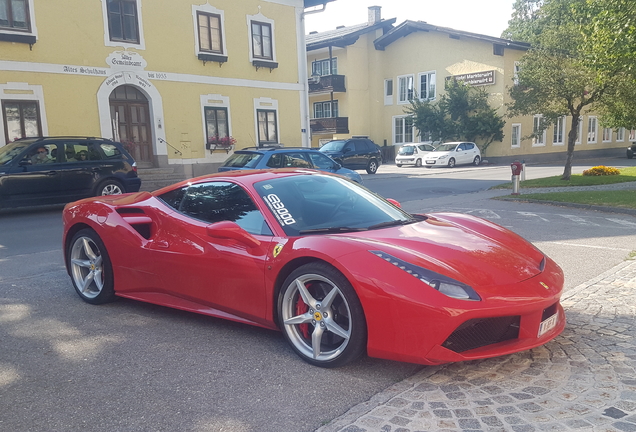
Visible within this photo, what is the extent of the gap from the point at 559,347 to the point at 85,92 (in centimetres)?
1823

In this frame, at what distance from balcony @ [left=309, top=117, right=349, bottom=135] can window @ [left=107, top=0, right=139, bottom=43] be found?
21672 millimetres

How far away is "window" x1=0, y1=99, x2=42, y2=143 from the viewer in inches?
661

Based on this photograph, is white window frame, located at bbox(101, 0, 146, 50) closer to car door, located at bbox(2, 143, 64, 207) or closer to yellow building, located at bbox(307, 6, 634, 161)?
car door, located at bbox(2, 143, 64, 207)

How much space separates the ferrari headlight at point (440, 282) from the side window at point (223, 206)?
1124 millimetres

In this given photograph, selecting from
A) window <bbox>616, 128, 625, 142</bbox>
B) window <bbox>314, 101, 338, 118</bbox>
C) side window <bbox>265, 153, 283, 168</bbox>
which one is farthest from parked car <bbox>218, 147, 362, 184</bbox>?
window <bbox>616, 128, 625, 142</bbox>

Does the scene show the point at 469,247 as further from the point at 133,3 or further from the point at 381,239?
the point at 133,3

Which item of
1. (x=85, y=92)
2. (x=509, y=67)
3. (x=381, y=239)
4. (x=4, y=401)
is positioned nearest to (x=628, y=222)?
(x=381, y=239)

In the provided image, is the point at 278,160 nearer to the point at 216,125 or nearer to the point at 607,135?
the point at 216,125

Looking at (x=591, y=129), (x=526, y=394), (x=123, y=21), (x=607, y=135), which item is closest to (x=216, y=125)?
(x=123, y=21)

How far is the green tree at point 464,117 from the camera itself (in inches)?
1379

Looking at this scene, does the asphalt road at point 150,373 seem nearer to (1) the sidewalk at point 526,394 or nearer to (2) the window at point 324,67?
(1) the sidewalk at point 526,394

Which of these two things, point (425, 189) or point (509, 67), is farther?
point (509, 67)

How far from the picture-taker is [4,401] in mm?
3199

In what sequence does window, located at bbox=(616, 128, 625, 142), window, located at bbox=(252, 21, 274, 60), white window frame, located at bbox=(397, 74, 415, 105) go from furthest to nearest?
window, located at bbox=(616, 128, 625, 142), white window frame, located at bbox=(397, 74, 415, 105), window, located at bbox=(252, 21, 274, 60)
